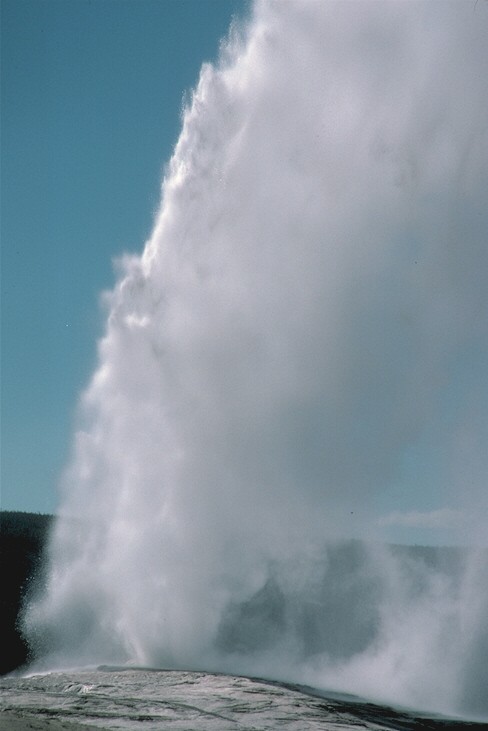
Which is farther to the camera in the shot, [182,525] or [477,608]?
[477,608]

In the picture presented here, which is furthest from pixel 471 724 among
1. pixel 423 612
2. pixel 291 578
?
pixel 291 578

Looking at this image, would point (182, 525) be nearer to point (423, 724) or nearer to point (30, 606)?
point (423, 724)

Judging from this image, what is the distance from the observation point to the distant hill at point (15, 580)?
23547mm

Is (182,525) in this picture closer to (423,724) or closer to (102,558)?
(102,558)

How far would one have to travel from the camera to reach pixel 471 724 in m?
14.1

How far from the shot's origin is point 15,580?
46.1 m

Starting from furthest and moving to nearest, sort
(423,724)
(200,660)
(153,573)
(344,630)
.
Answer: (344,630) < (153,573) < (200,660) < (423,724)

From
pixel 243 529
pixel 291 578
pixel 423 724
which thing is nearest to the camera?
pixel 423 724

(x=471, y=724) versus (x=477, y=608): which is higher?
(x=477, y=608)

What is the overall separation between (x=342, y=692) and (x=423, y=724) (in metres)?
3.58

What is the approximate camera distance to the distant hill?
23.5 m

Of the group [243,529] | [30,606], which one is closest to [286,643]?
[243,529]

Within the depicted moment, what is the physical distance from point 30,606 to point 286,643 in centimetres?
1468

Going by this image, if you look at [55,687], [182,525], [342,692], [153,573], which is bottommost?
[55,687]
